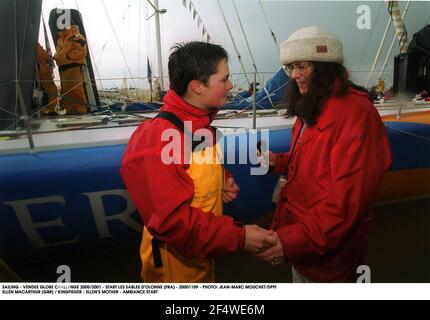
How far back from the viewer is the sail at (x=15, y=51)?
180 centimetres

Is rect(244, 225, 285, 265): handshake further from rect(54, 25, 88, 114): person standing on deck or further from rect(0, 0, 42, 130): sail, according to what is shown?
rect(54, 25, 88, 114): person standing on deck

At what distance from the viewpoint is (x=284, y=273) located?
210 centimetres

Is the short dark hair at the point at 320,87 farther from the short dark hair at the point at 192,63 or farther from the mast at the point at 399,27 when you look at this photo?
the mast at the point at 399,27

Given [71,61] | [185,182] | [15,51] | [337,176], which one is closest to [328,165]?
[337,176]

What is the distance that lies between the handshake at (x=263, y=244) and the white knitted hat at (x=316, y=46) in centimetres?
57

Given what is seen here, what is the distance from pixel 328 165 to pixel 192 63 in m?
0.51

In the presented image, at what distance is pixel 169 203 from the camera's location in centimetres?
76

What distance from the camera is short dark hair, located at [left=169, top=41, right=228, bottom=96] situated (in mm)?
902

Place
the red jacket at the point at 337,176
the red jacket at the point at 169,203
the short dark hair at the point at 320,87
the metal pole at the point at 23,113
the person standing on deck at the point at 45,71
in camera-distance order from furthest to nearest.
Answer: the person standing on deck at the point at 45,71 → the metal pole at the point at 23,113 → the short dark hair at the point at 320,87 → the red jacket at the point at 337,176 → the red jacket at the point at 169,203

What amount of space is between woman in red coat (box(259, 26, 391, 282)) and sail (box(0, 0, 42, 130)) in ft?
5.14

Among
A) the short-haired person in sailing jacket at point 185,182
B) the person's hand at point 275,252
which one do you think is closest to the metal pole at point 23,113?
the short-haired person in sailing jacket at point 185,182

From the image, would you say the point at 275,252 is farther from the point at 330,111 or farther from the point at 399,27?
the point at 399,27

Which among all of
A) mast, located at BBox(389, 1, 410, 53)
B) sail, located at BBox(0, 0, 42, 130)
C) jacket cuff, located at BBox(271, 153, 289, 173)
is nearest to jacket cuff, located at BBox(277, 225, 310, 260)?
jacket cuff, located at BBox(271, 153, 289, 173)

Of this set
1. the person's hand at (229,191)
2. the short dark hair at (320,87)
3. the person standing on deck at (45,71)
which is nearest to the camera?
the short dark hair at (320,87)
